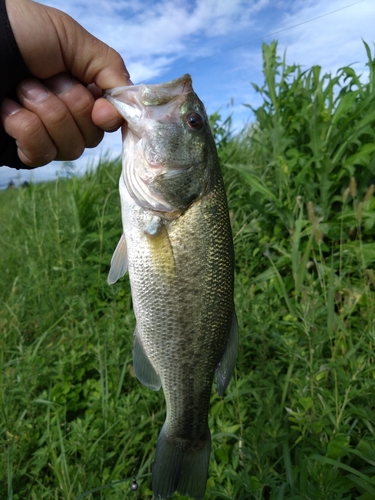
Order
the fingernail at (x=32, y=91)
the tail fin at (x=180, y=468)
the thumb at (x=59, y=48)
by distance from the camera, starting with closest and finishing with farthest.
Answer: the tail fin at (x=180, y=468), the thumb at (x=59, y=48), the fingernail at (x=32, y=91)

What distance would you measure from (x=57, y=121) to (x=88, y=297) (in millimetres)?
1909

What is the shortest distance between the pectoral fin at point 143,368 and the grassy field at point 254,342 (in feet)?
1.46

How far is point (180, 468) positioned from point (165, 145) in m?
1.29

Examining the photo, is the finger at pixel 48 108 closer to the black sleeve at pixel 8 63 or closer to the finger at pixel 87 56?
the black sleeve at pixel 8 63

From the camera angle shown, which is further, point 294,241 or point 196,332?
point 294,241

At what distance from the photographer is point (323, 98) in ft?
12.7

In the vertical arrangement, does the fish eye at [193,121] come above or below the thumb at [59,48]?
below

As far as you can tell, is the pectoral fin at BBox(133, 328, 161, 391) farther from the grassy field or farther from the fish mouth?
the fish mouth

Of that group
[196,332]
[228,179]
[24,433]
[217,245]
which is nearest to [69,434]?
[24,433]

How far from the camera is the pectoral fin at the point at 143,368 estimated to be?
1608 mm

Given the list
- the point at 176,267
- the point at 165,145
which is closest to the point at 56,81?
the point at 165,145

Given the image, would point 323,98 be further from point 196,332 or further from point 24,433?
point 24,433

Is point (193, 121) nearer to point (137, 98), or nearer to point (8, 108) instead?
point (137, 98)

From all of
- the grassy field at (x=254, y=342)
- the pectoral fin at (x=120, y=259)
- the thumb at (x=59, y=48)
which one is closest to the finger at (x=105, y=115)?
the thumb at (x=59, y=48)
